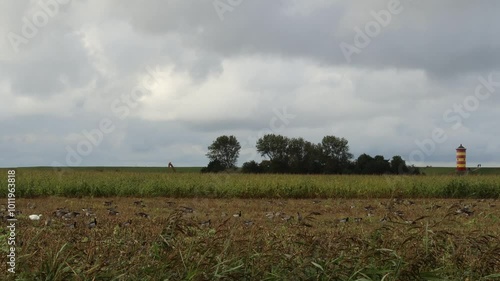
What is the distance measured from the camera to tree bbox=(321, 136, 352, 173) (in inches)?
1748

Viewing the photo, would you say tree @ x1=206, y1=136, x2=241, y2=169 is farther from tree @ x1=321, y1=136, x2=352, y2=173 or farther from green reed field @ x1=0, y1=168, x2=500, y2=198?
green reed field @ x1=0, y1=168, x2=500, y2=198

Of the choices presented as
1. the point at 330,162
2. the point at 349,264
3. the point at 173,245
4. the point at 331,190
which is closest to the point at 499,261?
the point at 349,264

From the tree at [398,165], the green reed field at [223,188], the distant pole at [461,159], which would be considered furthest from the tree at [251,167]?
the green reed field at [223,188]

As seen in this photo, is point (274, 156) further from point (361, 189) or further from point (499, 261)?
point (499, 261)

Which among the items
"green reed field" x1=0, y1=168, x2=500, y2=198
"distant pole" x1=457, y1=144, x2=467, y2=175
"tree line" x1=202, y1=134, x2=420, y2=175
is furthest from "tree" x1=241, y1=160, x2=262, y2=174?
"green reed field" x1=0, y1=168, x2=500, y2=198

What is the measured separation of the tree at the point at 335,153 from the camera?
44.4m

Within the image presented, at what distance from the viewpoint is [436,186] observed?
2580 centimetres

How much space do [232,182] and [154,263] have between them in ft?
66.8

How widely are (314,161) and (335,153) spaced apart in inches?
Result: 214

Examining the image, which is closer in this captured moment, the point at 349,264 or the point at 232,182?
the point at 349,264

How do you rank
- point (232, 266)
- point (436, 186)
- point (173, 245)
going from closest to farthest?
1. point (232, 266)
2. point (173, 245)
3. point (436, 186)

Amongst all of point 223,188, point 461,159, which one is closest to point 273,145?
point 461,159

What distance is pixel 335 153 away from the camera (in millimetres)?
48781

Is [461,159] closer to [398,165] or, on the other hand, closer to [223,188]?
[398,165]
